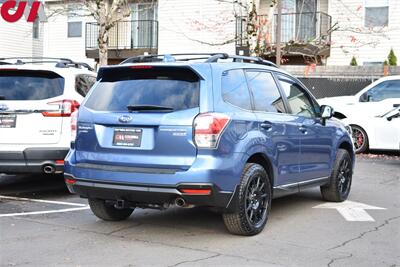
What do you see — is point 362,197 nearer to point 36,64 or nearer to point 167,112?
point 167,112

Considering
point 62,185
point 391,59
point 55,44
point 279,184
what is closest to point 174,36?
point 55,44

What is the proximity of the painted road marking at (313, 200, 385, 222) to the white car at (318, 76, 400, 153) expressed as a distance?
226 inches

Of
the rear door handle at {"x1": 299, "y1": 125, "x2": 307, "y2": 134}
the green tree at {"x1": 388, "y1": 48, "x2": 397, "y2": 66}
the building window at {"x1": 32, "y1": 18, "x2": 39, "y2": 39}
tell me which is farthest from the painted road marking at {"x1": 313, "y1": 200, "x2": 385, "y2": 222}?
the building window at {"x1": 32, "y1": 18, "x2": 39, "y2": 39}

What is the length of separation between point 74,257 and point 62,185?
4.24m

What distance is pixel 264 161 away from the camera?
6461 mm

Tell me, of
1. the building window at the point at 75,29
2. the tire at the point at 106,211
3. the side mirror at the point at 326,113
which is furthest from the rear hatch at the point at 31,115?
the building window at the point at 75,29

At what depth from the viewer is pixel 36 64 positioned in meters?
8.48

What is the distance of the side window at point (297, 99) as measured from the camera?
23.8 ft

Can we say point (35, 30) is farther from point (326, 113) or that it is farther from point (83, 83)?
point (326, 113)

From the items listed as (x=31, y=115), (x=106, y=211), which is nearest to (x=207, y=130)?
(x=106, y=211)

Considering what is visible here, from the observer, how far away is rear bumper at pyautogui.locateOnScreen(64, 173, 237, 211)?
5.63m

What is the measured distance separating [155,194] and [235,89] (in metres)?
1.39

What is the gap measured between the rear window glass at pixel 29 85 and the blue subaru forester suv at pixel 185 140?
5.80 feet

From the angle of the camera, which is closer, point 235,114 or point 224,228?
point 235,114
